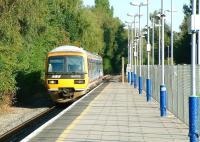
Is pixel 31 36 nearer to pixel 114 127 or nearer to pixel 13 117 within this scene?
pixel 13 117

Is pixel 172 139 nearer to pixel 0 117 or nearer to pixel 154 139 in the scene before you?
pixel 154 139

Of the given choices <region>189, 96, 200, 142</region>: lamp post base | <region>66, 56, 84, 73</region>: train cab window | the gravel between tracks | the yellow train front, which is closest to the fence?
<region>189, 96, 200, 142</region>: lamp post base

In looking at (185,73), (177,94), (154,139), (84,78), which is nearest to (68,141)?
(154,139)

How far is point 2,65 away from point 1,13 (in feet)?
16.4

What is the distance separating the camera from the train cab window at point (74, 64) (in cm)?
3362

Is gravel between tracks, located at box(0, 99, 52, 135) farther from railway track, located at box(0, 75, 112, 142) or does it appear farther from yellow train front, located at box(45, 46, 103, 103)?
yellow train front, located at box(45, 46, 103, 103)

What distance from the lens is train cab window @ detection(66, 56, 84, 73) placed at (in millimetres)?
33625

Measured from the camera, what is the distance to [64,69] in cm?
3344

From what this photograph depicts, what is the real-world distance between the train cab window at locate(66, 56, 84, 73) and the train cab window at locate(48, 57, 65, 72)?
0.34 meters

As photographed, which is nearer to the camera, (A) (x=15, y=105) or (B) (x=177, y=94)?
(B) (x=177, y=94)

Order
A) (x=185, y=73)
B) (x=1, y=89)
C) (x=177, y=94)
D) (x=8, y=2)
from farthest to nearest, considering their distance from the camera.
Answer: (x=1, y=89) → (x=8, y=2) → (x=177, y=94) → (x=185, y=73)

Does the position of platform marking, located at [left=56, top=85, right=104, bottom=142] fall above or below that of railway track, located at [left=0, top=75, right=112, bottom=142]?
above

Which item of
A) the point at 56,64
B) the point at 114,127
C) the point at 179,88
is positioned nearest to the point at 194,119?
the point at 114,127

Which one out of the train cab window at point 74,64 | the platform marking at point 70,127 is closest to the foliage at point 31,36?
the train cab window at point 74,64
